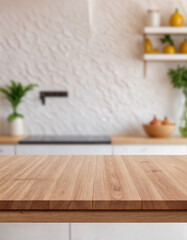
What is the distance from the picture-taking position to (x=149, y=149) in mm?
3109

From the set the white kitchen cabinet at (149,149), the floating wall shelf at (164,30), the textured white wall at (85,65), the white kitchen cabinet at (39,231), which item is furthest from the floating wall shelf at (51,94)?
the white kitchen cabinet at (39,231)

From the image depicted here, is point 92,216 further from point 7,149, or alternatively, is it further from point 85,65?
point 85,65

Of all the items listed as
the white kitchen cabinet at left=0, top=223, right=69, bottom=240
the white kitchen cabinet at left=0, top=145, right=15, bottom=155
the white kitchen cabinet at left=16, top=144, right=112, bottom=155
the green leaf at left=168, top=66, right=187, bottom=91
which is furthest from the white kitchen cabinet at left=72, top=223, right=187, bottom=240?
the green leaf at left=168, top=66, right=187, bottom=91

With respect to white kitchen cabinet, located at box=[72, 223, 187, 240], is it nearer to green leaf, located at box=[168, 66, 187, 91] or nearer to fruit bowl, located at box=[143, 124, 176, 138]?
fruit bowl, located at box=[143, 124, 176, 138]

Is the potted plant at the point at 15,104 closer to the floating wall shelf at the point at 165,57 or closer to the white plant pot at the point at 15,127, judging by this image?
the white plant pot at the point at 15,127

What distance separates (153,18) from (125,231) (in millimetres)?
2789

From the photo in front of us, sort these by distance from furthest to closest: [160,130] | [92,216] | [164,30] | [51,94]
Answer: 1. [51,94]
2. [164,30]
3. [160,130]
4. [92,216]

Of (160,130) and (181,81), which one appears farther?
(181,81)

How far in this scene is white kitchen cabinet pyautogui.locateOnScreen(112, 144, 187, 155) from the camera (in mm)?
3090

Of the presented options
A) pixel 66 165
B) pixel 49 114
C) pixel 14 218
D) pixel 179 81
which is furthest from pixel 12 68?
pixel 14 218

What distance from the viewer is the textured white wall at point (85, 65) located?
356cm

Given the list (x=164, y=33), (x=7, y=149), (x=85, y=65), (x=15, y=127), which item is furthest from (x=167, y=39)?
(x=7, y=149)

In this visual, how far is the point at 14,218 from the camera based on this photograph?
93cm

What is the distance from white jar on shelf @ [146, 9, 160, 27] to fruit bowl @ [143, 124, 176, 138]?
1070 millimetres
